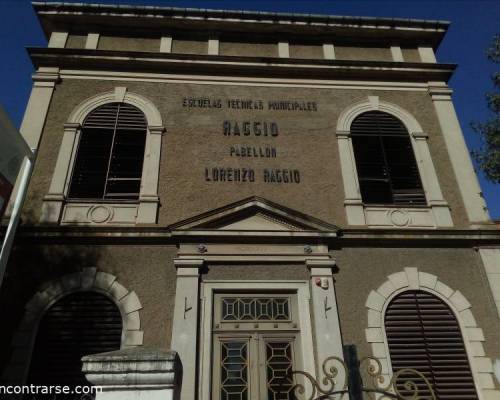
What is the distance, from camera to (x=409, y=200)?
8.56 metres

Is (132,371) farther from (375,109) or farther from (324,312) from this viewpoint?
(375,109)

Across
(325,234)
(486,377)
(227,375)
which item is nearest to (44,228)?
(227,375)

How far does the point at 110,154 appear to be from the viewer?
8.65 m

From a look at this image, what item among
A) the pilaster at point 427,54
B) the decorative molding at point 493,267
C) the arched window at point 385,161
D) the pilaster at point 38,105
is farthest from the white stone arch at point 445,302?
the pilaster at point 38,105

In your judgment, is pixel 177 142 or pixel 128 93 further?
pixel 128 93

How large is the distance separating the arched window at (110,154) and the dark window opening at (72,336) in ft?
6.77

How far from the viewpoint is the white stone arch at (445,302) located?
6816 millimetres

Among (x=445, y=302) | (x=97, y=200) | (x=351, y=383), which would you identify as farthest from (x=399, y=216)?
(x=97, y=200)

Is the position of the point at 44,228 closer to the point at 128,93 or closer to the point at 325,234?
the point at 128,93

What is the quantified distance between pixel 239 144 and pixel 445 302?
488cm

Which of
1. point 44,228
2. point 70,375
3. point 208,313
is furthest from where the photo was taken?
point 44,228

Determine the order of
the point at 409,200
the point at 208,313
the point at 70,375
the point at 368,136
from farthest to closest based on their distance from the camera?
the point at 368,136 → the point at 409,200 → the point at 208,313 → the point at 70,375

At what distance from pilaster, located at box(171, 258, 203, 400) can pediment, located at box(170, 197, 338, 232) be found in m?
0.77

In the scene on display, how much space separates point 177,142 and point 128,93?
5.74 ft
